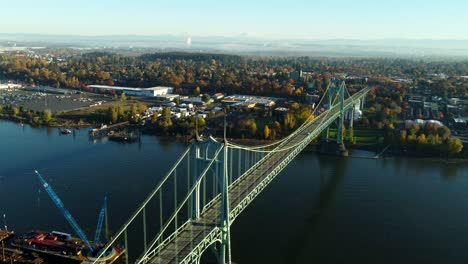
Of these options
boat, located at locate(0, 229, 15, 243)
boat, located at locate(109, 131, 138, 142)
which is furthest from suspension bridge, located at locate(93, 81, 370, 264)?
boat, located at locate(109, 131, 138, 142)

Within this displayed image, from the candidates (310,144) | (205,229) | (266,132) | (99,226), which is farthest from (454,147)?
(99,226)

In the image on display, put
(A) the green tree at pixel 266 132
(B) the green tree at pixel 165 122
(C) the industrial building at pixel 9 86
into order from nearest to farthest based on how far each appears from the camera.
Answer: (A) the green tree at pixel 266 132
(B) the green tree at pixel 165 122
(C) the industrial building at pixel 9 86

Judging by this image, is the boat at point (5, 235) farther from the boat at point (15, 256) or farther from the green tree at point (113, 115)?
the green tree at point (113, 115)

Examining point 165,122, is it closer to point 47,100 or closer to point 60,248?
point 60,248

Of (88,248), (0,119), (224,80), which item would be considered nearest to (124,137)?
(0,119)

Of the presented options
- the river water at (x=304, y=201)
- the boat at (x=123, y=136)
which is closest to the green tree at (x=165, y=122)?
the boat at (x=123, y=136)

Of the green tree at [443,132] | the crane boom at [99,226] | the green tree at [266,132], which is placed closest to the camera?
the crane boom at [99,226]

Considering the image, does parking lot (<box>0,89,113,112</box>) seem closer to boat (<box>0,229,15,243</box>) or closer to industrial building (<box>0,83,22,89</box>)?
industrial building (<box>0,83,22,89</box>)
